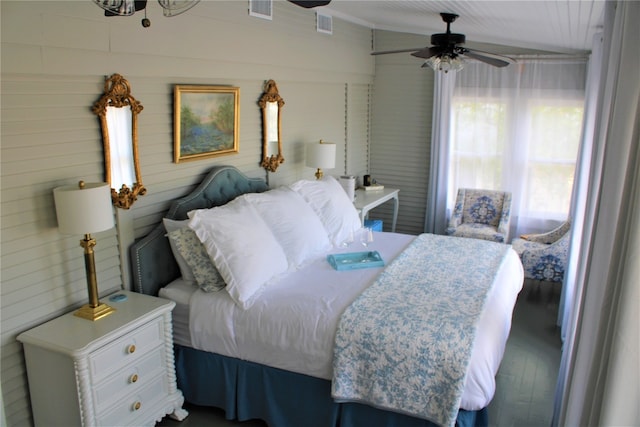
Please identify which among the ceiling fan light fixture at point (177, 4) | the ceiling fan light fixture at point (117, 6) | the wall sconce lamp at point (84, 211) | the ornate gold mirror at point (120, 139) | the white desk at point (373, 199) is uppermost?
the ceiling fan light fixture at point (177, 4)

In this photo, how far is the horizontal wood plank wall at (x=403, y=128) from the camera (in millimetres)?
6445

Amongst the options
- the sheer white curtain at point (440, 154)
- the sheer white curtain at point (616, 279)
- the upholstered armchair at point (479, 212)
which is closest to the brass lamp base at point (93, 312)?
the sheer white curtain at point (616, 279)

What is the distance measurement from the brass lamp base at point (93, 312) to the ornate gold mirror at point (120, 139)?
2.06 feet

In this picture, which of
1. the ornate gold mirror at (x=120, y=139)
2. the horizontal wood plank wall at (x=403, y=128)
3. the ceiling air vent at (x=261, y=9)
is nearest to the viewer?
the ornate gold mirror at (x=120, y=139)

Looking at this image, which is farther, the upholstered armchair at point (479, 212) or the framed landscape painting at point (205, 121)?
the upholstered armchair at point (479, 212)

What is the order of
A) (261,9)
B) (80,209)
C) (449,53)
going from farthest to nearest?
(261,9), (449,53), (80,209)

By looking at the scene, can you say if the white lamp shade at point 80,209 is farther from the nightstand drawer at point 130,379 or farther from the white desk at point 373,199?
the white desk at point 373,199

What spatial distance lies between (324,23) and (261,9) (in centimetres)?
114

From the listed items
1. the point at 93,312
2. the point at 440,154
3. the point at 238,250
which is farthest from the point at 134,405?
the point at 440,154

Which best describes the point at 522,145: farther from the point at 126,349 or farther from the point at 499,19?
the point at 126,349

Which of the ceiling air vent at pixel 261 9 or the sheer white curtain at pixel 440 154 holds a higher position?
the ceiling air vent at pixel 261 9

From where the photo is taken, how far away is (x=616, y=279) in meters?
1.23

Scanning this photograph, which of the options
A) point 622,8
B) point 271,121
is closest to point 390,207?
point 271,121

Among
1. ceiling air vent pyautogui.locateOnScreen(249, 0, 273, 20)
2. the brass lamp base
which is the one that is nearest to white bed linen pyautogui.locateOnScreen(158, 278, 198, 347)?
the brass lamp base
